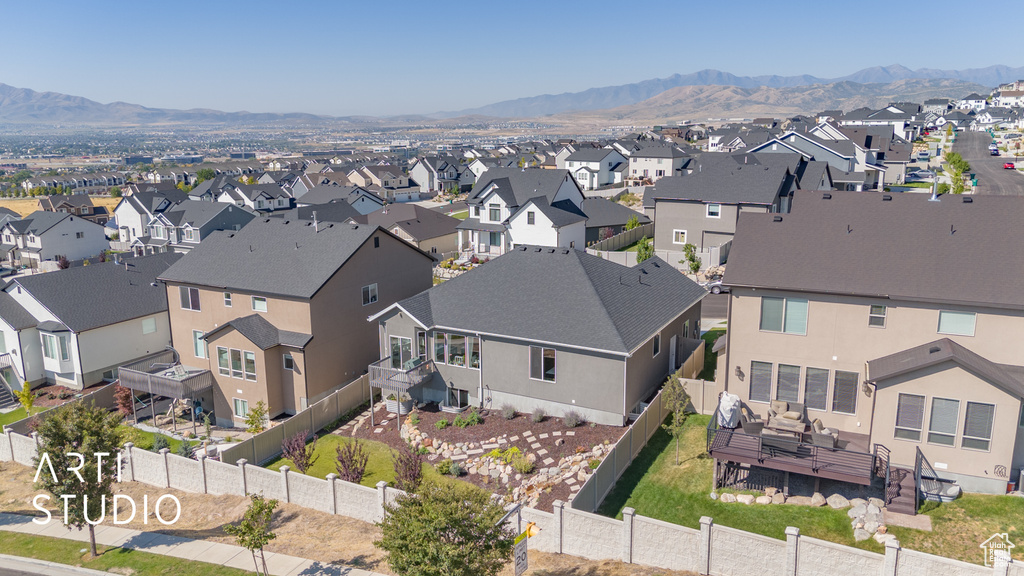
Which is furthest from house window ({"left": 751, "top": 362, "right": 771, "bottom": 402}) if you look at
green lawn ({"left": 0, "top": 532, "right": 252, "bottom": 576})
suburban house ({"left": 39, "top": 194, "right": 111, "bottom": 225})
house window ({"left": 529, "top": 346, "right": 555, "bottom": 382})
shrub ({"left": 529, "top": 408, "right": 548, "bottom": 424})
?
suburban house ({"left": 39, "top": 194, "right": 111, "bottom": 225})

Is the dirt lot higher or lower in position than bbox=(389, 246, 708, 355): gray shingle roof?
lower

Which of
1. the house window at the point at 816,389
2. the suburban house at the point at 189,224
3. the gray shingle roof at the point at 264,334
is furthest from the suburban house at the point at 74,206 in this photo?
the house window at the point at 816,389

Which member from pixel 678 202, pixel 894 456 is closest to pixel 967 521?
pixel 894 456

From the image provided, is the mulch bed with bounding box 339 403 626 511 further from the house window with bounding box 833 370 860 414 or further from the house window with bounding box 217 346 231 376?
the house window with bounding box 833 370 860 414

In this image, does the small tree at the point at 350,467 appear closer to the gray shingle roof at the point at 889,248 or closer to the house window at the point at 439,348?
the house window at the point at 439,348

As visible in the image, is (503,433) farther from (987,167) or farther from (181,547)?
(987,167)

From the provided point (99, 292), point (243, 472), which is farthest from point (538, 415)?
point (99, 292)
